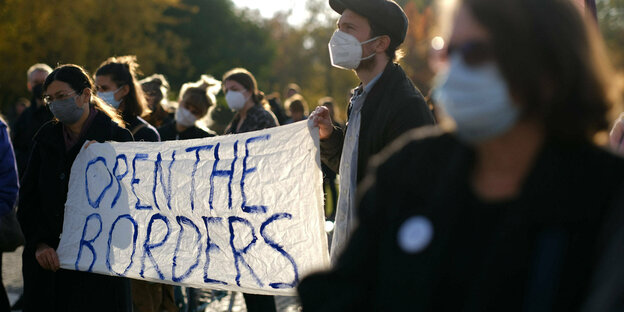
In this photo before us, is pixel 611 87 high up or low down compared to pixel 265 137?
up

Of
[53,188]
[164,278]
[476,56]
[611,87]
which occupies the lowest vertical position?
[164,278]

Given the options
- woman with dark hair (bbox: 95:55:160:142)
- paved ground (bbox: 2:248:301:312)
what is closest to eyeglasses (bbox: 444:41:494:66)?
woman with dark hair (bbox: 95:55:160:142)

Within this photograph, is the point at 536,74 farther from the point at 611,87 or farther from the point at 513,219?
the point at 513,219

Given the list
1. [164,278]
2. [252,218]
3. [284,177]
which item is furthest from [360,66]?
[164,278]

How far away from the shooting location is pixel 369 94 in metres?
3.43

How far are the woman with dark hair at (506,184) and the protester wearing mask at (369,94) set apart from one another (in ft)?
5.09

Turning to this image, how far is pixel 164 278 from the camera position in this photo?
4457 mm

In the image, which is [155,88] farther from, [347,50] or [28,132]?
[347,50]

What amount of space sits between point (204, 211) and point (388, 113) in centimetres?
159

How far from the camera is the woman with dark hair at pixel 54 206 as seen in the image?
430 cm

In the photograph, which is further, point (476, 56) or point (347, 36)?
point (347, 36)

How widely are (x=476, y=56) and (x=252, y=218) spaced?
272cm

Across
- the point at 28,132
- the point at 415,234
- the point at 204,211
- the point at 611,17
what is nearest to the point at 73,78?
the point at 204,211

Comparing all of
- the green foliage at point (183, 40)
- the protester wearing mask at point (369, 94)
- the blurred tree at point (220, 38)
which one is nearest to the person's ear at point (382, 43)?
the protester wearing mask at point (369, 94)
